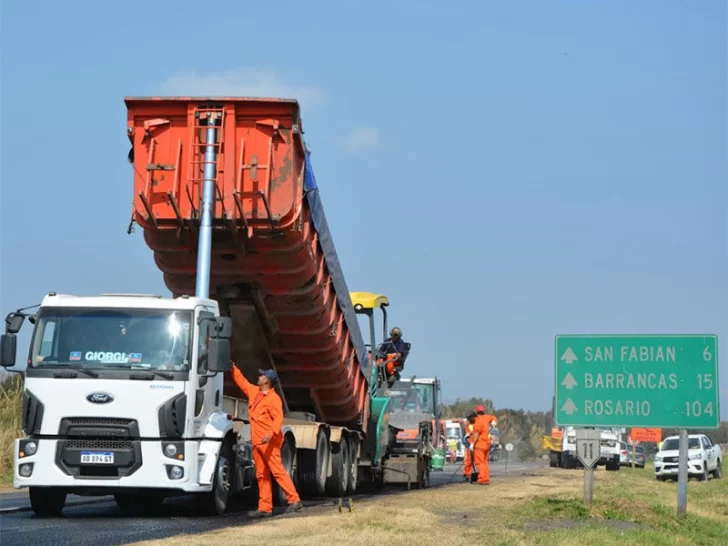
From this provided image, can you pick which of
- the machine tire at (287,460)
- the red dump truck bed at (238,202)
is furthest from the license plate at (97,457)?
the machine tire at (287,460)

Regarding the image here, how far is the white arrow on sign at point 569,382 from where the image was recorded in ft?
46.4

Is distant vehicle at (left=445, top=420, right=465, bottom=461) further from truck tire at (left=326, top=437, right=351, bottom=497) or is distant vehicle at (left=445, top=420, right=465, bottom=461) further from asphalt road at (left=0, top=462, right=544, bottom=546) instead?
asphalt road at (left=0, top=462, right=544, bottom=546)

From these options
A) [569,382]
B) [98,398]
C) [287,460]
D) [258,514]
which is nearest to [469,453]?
[287,460]

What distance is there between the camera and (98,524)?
11867 millimetres

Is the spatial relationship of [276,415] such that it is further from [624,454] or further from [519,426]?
[519,426]

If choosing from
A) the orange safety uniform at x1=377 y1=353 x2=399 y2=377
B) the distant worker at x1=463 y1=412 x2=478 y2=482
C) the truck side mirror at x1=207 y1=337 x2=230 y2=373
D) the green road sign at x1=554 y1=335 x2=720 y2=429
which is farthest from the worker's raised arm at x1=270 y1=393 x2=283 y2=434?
the distant worker at x1=463 y1=412 x2=478 y2=482

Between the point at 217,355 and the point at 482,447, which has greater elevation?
the point at 217,355

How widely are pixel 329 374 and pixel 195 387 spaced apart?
4488mm

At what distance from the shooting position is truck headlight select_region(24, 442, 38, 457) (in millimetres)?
12578

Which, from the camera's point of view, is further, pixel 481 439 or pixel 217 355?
pixel 481 439

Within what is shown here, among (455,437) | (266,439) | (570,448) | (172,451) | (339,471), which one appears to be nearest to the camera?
(172,451)

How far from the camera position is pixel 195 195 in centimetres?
1382

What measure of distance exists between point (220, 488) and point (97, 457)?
1.57 meters

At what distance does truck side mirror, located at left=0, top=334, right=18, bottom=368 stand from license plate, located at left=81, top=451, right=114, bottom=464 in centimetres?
127
